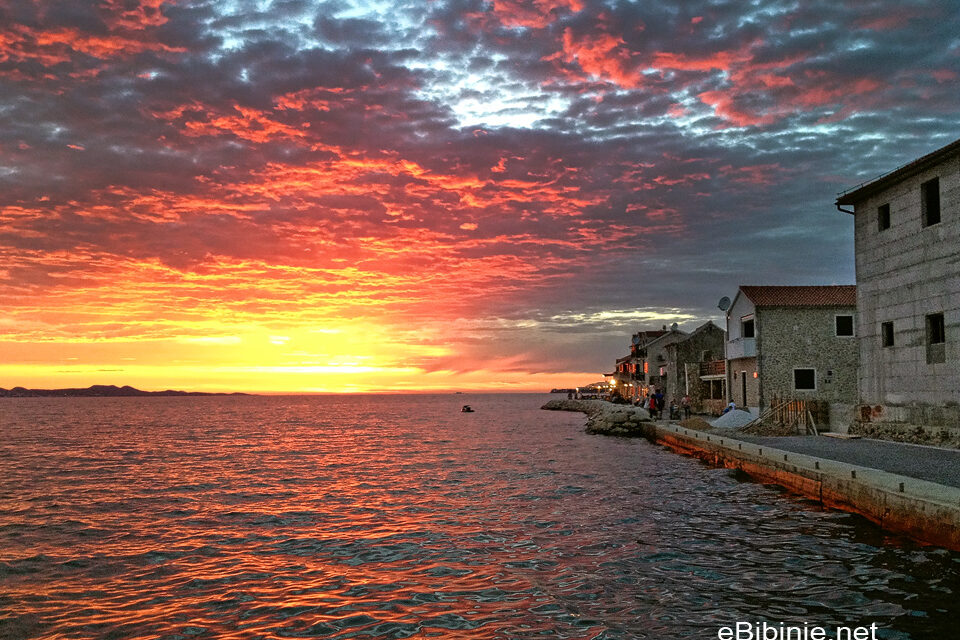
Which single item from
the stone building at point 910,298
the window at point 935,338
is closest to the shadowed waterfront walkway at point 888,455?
the stone building at point 910,298

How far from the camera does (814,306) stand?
4406cm

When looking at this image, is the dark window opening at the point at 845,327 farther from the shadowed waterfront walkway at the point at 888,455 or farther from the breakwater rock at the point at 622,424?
the shadowed waterfront walkway at the point at 888,455

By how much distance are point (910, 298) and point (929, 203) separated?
3.63 m

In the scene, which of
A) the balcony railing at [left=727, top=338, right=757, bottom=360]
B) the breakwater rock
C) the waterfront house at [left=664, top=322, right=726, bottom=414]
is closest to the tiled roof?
the balcony railing at [left=727, top=338, right=757, bottom=360]

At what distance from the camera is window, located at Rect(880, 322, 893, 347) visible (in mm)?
27828

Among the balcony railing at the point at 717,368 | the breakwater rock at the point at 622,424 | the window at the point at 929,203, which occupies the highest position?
the window at the point at 929,203

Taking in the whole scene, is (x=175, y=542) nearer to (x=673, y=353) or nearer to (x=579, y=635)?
(x=579, y=635)

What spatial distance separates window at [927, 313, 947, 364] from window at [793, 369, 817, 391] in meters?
19.1

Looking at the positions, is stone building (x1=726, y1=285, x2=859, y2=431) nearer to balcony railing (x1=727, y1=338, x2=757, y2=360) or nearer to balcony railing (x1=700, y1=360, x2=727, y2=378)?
balcony railing (x1=727, y1=338, x2=757, y2=360)

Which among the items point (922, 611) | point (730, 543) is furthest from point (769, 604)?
point (730, 543)

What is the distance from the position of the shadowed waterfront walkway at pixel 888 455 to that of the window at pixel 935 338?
333 centimetres

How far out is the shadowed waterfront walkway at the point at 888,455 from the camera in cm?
1778

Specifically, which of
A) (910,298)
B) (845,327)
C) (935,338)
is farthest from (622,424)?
(935,338)

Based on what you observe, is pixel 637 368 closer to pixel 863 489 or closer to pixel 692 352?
pixel 692 352
